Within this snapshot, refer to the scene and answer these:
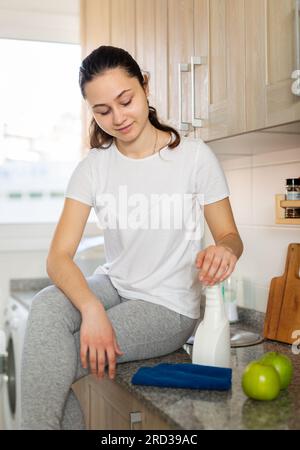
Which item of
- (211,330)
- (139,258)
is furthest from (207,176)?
(211,330)

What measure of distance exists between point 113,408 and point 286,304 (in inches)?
20.8

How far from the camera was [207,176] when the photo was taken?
1.37 metres

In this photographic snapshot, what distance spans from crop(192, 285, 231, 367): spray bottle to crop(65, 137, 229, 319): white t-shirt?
0.46ft

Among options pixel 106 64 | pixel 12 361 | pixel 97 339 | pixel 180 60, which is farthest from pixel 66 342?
pixel 12 361

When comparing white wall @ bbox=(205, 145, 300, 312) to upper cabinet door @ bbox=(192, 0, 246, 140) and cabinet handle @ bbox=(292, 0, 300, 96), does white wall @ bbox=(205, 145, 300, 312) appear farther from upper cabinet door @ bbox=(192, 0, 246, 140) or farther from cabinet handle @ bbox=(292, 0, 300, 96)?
cabinet handle @ bbox=(292, 0, 300, 96)

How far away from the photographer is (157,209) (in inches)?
54.8

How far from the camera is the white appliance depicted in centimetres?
238

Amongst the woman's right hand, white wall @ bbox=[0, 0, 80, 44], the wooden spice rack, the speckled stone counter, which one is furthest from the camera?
white wall @ bbox=[0, 0, 80, 44]

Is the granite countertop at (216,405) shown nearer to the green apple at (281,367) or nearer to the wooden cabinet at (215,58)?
the green apple at (281,367)

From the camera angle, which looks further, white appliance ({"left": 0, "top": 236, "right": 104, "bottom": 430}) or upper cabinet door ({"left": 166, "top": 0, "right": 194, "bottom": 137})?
white appliance ({"left": 0, "top": 236, "right": 104, "bottom": 430})

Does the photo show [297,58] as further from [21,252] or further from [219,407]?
[21,252]

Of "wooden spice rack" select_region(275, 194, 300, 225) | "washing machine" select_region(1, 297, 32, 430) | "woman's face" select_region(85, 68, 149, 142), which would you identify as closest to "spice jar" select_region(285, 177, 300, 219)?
"wooden spice rack" select_region(275, 194, 300, 225)

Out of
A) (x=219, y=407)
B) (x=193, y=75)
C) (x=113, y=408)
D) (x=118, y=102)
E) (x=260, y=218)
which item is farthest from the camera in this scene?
(x=260, y=218)

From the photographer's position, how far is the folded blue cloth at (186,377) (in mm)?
1105
